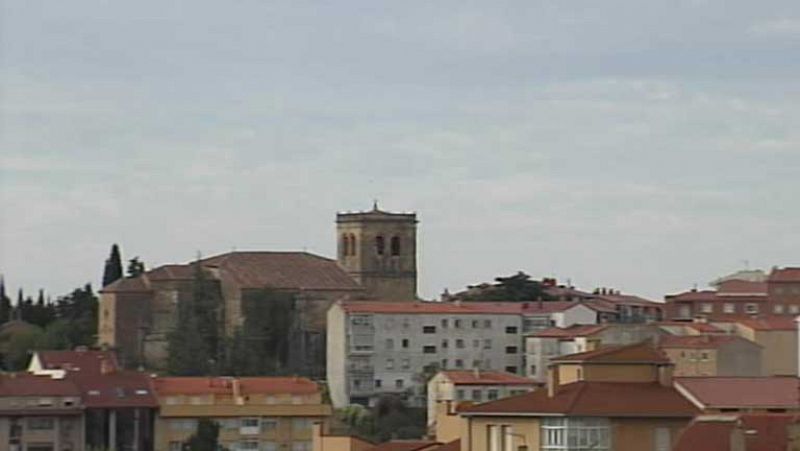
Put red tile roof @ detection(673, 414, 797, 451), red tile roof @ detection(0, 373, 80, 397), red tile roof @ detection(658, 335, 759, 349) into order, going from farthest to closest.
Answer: red tile roof @ detection(658, 335, 759, 349) < red tile roof @ detection(0, 373, 80, 397) < red tile roof @ detection(673, 414, 797, 451)

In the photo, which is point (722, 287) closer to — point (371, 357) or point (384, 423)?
point (371, 357)

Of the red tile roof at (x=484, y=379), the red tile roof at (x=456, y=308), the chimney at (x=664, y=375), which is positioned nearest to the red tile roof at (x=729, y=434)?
the chimney at (x=664, y=375)

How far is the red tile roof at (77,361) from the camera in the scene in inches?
3508

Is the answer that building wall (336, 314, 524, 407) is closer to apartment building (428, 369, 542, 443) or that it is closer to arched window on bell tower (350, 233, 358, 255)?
apartment building (428, 369, 542, 443)

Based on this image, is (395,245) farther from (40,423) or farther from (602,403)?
(602,403)

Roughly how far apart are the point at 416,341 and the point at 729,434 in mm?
76223

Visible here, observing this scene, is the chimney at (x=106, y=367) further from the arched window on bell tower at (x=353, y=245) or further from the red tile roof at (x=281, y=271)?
the arched window on bell tower at (x=353, y=245)

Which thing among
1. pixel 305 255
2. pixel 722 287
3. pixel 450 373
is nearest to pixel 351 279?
pixel 305 255

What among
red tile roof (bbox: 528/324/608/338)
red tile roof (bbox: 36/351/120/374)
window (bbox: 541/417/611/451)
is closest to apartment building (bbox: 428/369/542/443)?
red tile roof (bbox: 528/324/608/338)

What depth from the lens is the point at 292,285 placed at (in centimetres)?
11638

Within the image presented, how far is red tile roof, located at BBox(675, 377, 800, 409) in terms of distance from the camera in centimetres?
5681

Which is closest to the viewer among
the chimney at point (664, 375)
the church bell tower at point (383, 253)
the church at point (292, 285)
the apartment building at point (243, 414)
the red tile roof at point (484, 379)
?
the chimney at point (664, 375)

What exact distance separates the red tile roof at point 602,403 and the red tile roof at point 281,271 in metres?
82.5

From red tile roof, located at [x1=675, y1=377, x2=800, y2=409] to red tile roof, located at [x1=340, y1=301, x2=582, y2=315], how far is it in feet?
136
